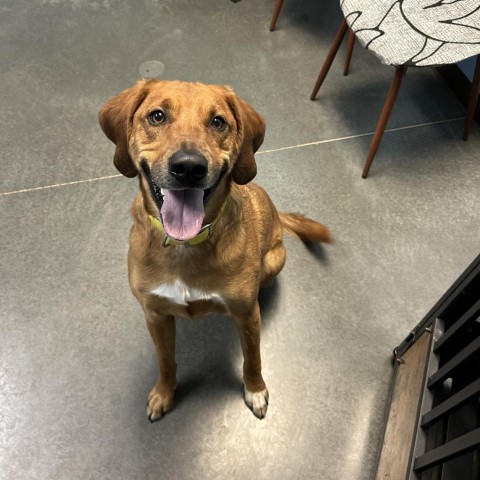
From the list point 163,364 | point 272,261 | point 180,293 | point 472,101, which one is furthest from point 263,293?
point 472,101

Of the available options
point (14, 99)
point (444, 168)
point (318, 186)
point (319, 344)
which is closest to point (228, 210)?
point (319, 344)

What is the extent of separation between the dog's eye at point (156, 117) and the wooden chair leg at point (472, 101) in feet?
5.55

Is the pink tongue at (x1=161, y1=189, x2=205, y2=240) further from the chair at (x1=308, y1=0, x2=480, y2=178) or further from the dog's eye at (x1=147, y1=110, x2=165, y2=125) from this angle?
the chair at (x1=308, y1=0, x2=480, y2=178)

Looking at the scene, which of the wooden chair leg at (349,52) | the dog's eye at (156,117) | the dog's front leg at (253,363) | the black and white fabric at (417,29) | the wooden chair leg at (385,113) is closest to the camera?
the dog's eye at (156,117)

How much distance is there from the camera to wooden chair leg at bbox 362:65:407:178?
1.90 meters

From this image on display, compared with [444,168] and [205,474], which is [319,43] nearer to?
[444,168]

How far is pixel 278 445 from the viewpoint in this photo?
1.49m

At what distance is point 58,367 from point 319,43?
239 centimetres

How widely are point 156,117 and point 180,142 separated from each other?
0.13m

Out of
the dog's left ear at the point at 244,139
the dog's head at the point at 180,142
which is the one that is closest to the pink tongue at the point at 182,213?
the dog's head at the point at 180,142

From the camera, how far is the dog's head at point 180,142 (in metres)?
1.02

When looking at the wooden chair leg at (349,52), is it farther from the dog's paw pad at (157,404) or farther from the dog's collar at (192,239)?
the dog's paw pad at (157,404)

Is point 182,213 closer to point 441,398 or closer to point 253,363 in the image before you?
point 253,363

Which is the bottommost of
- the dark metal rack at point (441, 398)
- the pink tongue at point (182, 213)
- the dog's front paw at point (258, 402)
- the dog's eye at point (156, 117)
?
the dog's front paw at point (258, 402)
